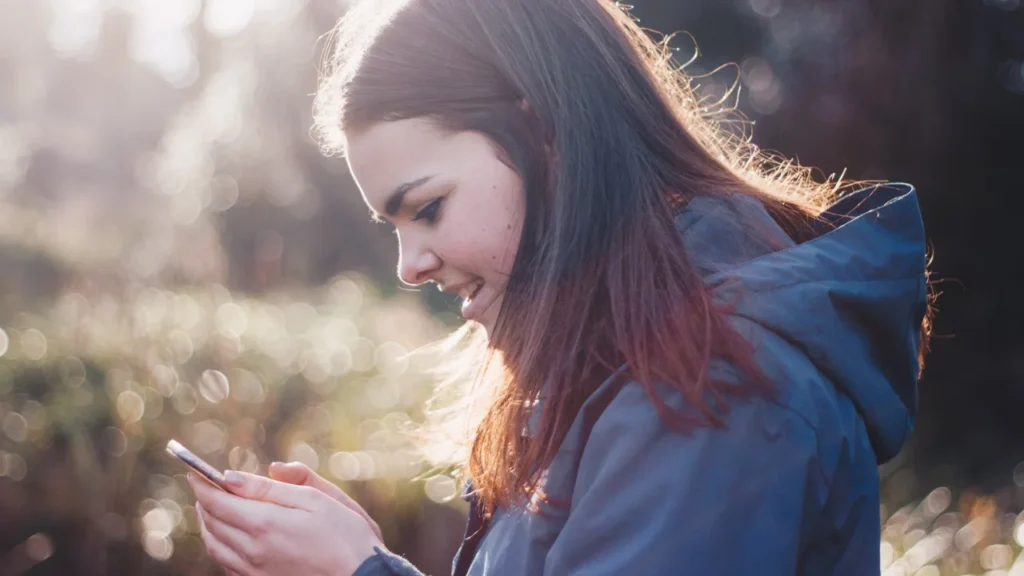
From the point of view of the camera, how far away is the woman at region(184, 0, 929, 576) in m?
1.20

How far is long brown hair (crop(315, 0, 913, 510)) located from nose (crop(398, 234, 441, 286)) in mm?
173

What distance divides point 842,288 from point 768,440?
296mm

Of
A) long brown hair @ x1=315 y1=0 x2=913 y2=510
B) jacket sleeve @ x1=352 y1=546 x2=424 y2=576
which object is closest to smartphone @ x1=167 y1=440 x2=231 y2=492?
jacket sleeve @ x1=352 y1=546 x2=424 y2=576

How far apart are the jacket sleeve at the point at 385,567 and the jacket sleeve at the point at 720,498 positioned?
1.49ft

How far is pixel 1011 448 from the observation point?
7.72 m

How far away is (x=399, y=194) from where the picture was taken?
1688mm

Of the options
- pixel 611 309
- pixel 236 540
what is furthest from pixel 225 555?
pixel 611 309

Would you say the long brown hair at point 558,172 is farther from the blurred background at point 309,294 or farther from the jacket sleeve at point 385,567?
the blurred background at point 309,294

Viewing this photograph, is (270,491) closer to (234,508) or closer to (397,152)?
(234,508)

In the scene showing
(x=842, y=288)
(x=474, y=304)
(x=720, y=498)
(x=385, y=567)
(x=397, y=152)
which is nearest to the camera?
(x=720, y=498)

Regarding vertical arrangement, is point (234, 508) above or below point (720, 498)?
below

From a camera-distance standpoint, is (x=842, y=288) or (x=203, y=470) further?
(x=203, y=470)

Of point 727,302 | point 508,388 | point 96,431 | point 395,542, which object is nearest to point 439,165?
point 508,388

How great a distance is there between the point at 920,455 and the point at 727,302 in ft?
23.4
